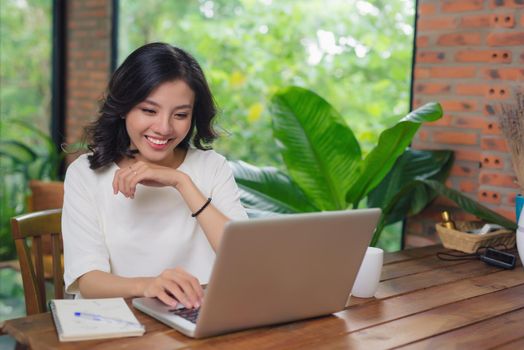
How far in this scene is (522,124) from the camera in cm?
245

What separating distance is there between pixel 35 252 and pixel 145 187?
406 mm

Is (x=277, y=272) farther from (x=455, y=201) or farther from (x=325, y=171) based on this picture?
(x=325, y=171)

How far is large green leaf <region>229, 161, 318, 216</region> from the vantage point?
3172 mm

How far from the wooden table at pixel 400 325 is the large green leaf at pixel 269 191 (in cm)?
108

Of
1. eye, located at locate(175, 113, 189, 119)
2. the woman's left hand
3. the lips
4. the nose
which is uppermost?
eye, located at locate(175, 113, 189, 119)

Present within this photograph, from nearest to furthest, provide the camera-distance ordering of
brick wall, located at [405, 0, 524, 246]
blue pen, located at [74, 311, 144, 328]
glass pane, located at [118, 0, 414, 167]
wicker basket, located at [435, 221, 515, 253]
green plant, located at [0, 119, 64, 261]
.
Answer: blue pen, located at [74, 311, 144, 328], wicker basket, located at [435, 221, 515, 253], brick wall, located at [405, 0, 524, 246], glass pane, located at [118, 0, 414, 167], green plant, located at [0, 119, 64, 261]

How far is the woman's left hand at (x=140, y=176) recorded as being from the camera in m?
1.85

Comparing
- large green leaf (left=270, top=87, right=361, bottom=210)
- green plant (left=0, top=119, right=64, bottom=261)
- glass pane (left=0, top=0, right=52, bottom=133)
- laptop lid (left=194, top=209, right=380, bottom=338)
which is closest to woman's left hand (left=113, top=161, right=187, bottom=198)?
laptop lid (left=194, top=209, right=380, bottom=338)

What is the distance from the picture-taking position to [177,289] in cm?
160

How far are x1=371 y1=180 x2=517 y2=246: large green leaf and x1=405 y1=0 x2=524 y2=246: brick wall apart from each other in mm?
186

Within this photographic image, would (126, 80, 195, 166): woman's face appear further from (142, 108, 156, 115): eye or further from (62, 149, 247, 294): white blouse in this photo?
(62, 149, 247, 294): white blouse

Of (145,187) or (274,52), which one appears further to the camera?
(274,52)

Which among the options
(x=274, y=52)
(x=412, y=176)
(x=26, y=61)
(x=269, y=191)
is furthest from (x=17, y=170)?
(x=412, y=176)

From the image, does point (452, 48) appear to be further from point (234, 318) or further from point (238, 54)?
point (238, 54)
